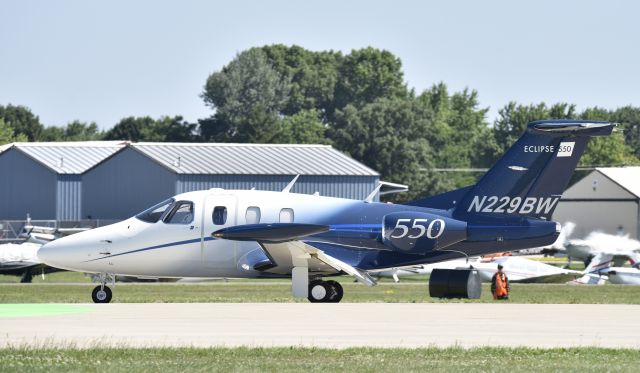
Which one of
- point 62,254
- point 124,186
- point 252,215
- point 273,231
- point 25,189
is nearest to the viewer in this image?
point 273,231

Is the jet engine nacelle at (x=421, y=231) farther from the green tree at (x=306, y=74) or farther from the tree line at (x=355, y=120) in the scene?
the green tree at (x=306, y=74)

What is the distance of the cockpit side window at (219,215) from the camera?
103ft

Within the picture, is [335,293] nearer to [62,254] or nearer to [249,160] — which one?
[62,254]

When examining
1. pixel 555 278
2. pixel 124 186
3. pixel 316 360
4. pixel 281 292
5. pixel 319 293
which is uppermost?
pixel 124 186

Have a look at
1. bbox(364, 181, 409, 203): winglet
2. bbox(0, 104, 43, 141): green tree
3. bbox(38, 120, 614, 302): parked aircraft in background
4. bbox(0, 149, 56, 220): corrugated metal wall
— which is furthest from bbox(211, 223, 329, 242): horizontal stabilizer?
bbox(0, 104, 43, 141): green tree

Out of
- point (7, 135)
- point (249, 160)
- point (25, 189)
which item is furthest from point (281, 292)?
point (7, 135)

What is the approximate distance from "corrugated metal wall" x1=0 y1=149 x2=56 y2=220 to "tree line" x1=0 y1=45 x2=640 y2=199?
40883mm

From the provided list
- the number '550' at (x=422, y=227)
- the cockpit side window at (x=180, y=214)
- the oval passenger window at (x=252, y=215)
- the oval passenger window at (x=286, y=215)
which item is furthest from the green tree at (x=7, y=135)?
the number '550' at (x=422, y=227)

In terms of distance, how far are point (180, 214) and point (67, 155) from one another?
58.9m

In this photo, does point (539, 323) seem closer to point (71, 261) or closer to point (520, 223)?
point (520, 223)

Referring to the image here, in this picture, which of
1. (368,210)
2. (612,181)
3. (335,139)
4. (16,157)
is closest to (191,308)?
(368,210)

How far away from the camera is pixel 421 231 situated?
30.8 metres

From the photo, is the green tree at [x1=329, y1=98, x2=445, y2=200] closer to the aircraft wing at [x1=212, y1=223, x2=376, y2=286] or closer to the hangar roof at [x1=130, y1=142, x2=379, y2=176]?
the hangar roof at [x1=130, y1=142, x2=379, y2=176]

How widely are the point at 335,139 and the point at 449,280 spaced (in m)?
97.9
